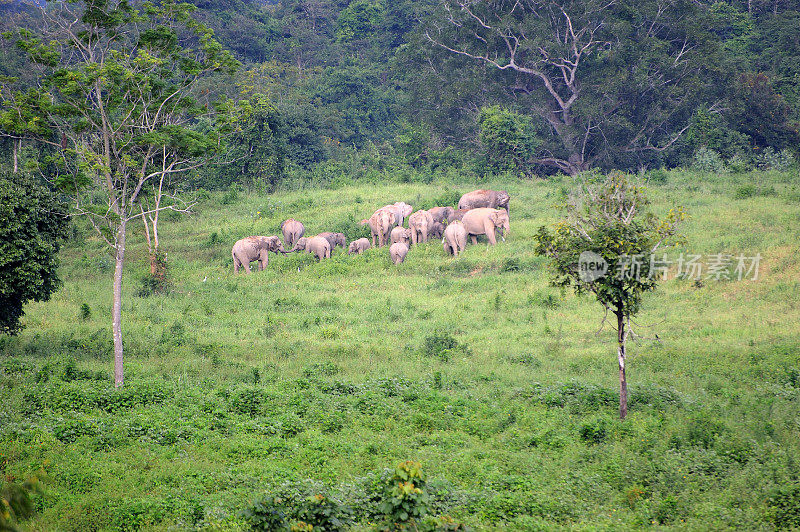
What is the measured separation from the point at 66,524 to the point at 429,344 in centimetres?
982

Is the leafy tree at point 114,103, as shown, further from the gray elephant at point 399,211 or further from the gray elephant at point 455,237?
the gray elephant at point 399,211

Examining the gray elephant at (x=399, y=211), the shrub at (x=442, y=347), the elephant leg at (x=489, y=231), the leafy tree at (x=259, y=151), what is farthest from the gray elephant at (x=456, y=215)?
the leafy tree at (x=259, y=151)

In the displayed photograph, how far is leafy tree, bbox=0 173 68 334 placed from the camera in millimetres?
14891

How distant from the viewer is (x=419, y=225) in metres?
27.5

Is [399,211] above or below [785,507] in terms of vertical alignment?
above

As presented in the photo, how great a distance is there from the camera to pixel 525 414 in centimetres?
1195

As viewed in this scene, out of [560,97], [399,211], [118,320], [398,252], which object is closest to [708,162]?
[560,97]

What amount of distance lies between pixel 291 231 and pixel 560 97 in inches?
1039

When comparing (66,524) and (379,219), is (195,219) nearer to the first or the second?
(379,219)

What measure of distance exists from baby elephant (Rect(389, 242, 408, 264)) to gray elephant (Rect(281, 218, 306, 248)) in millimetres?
5375

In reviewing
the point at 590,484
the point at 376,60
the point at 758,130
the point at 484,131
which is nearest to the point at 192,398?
the point at 590,484

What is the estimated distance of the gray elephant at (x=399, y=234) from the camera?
2652 centimetres

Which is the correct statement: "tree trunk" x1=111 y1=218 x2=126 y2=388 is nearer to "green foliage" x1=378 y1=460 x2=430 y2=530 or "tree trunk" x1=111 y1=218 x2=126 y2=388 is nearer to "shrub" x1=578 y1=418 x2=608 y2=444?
"green foliage" x1=378 y1=460 x2=430 y2=530

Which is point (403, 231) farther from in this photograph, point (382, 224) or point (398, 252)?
point (398, 252)
